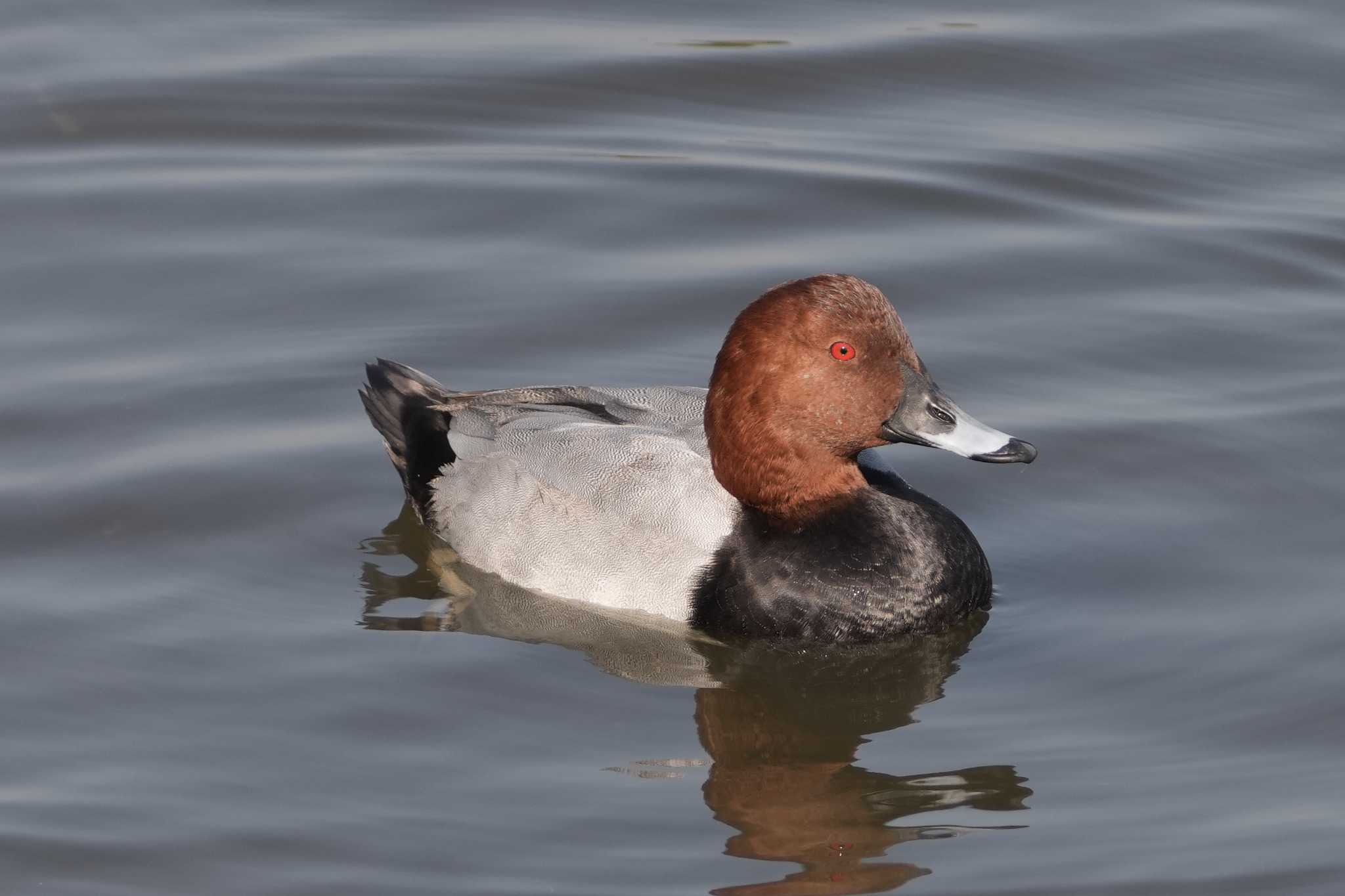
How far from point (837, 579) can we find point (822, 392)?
66 centimetres

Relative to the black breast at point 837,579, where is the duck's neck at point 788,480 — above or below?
above

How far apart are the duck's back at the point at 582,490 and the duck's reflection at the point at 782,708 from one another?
12 cm

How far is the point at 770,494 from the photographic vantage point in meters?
7.10

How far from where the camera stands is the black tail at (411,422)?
7.82 m

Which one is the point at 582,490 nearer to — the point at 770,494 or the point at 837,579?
the point at 770,494

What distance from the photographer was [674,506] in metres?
7.16

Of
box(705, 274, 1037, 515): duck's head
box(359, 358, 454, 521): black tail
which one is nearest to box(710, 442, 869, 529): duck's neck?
box(705, 274, 1037, 515): duck's head

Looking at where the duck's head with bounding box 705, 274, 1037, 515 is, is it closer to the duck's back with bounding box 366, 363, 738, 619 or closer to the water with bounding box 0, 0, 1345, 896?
the duck's back with bounding box 366, 363, 738, 619

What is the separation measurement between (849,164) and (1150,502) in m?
3.48

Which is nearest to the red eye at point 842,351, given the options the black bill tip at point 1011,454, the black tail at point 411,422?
the black bill tip at point 1011,454

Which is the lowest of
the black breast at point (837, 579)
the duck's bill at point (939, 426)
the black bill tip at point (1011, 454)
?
the black breast at point (837, 579)

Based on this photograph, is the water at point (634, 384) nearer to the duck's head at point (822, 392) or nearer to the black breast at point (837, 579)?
the black breast at point (837, 579)

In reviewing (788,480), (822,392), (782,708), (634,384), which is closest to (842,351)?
(822,392)

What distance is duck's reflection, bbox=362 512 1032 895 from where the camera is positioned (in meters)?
5.91
